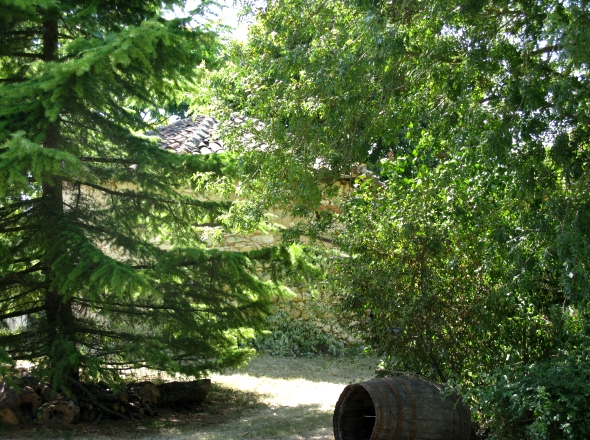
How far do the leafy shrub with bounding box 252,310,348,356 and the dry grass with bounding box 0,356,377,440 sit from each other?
2.44ft

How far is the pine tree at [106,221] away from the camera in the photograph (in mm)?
6836

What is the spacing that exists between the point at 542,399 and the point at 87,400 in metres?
5.41

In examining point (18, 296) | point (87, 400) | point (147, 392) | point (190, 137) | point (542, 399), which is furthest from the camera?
point (190, 137)

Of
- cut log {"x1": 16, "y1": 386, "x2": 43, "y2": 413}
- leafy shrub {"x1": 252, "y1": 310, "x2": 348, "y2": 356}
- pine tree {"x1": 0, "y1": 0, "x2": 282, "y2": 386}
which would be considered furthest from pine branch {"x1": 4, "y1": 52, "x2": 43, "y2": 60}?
leafy shrub {"x1": 252, "y1": 310, "x2": 348, "y2": 356}

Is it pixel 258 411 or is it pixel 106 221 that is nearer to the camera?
pixel 106 221

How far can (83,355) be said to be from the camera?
24.0ft

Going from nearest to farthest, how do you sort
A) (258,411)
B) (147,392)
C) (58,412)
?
(58,412), (147,392), (258,411)

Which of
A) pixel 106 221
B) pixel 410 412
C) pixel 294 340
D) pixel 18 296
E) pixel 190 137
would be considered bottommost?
pixel 410 412

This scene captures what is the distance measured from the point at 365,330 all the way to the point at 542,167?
268cm

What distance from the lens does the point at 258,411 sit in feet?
29.1

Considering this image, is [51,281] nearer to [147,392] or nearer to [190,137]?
[147,392]

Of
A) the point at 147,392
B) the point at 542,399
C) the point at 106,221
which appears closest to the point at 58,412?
the point at 147,392

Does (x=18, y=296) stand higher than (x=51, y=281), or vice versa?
(x=51, y=281)

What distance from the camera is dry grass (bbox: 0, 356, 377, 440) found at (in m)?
7.46
